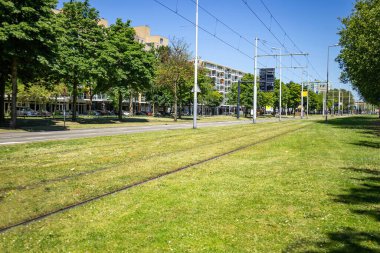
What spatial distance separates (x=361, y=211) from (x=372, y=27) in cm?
3415

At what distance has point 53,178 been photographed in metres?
9.11

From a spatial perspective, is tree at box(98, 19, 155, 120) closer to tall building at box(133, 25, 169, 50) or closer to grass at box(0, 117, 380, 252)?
grass at box(0, 117, 380, 252)

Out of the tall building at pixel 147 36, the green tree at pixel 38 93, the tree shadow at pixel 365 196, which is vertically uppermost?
the tall building at pixel 147 36

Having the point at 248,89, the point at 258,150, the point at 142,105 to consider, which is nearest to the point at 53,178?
the point at 258,150

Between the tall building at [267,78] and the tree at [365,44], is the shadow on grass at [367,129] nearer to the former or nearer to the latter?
the tree at [365,44]

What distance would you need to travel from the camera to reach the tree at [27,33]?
24.8 m

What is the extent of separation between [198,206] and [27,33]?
23.3m

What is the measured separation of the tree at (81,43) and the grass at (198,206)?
28097 millimetres

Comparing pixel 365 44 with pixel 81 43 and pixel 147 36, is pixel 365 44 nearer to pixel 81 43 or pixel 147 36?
pixel 81 43

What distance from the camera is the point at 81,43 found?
138 ft

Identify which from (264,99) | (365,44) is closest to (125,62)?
(365,44)

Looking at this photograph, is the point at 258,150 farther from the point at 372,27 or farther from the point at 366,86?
the point at 366,86

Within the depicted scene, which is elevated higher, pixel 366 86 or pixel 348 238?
pixel 366 86

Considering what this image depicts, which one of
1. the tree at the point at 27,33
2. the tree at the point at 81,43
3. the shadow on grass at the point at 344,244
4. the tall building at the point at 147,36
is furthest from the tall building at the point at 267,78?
the tall building at the point at 147,36
